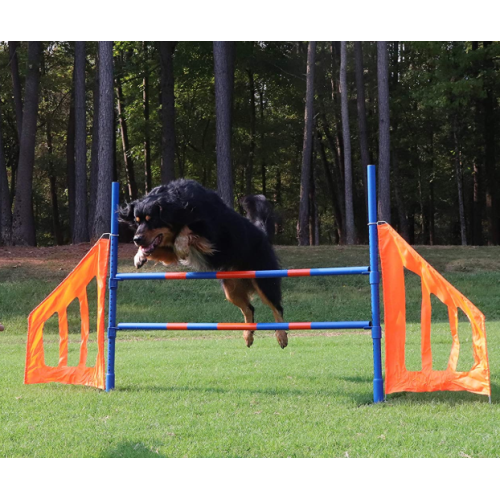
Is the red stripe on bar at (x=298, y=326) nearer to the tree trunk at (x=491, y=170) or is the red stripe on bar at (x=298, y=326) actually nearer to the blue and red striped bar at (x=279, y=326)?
the blue and red striped bar at (x=279, y=326)

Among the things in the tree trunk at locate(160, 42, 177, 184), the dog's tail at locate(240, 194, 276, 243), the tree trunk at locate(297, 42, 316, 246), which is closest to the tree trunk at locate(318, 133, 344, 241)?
the tree trunk at locate(297, 42, 316, 246)

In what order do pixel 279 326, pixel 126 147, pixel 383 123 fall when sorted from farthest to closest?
pixel 126 147, pixel 383 123, pixel 279 326

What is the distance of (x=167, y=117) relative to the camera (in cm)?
2531

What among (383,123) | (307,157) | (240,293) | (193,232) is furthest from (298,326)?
(307,157)

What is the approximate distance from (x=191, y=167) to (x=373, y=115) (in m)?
11.0

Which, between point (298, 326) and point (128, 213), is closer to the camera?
point (298, 326)

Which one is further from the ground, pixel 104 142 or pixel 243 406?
pixel 104 142

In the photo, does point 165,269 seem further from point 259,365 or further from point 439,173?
point 439,173

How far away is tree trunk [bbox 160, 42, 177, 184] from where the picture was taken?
81.8 ft

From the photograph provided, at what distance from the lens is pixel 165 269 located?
58.3 feet

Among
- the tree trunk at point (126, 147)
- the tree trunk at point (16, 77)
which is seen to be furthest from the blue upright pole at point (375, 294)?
the tree trunk at point (126, 147)

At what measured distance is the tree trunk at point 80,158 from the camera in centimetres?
2283

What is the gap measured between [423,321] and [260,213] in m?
2.83

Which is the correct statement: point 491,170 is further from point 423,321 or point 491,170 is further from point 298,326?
point 298,326
